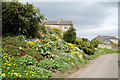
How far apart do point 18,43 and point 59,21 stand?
3525 cm

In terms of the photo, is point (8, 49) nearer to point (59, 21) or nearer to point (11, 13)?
point (11, 13)

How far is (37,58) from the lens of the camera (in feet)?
25.8

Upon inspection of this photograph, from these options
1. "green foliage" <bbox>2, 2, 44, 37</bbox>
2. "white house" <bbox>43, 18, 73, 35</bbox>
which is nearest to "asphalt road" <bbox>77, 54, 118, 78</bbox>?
"green foliage" <bbox>2, 2, 44, 37</bbox>

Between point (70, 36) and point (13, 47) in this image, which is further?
point (70, 36)

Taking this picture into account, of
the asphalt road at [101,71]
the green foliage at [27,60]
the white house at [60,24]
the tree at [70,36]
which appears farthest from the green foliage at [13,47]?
the white house at [60,24]

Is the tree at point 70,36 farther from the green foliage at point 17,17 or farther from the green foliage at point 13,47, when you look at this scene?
the green foliage at point 13,47

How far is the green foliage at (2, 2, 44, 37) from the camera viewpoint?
28.3 feet

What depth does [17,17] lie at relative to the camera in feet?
30.2

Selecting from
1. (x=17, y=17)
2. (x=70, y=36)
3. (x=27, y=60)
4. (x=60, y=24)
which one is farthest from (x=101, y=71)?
(x=60, y=24)

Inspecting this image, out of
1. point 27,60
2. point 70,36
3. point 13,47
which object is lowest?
point 27,60

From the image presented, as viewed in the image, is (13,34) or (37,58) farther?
(13,34)

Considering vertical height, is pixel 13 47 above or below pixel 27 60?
above

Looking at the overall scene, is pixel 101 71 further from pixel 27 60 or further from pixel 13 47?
pixel 13 47

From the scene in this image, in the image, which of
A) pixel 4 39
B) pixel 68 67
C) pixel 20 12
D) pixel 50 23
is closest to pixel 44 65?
pixel 68 67
